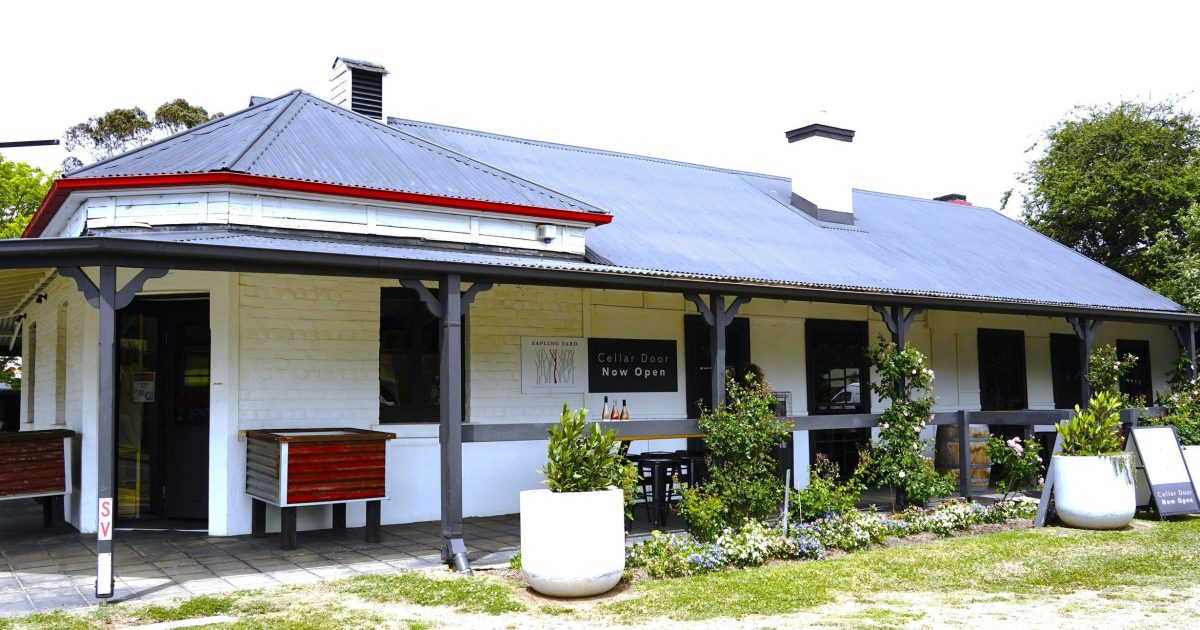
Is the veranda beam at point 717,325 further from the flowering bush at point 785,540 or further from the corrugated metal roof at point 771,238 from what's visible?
the flowering bush at point 785,540

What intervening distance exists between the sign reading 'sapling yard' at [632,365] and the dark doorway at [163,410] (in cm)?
407

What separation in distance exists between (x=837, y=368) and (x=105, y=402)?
366 inches

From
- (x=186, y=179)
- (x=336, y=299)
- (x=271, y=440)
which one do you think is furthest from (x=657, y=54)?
(x=271, y=440)

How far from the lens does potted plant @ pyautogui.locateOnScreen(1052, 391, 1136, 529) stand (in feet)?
31.7

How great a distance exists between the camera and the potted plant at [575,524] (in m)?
6.71

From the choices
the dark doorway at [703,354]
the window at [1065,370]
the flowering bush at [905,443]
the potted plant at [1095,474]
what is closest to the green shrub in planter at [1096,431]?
the potted plant at [1095,474]

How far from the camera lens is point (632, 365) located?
1142 cm

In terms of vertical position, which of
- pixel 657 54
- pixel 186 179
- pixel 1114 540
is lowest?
pixel 1114 540

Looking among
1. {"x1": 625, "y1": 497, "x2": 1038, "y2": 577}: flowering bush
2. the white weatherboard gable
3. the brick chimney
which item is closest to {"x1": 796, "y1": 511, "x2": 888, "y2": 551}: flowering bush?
{"x1": 625, "y1": 497, "x2": 1038, "y2": 577}: flowering bush

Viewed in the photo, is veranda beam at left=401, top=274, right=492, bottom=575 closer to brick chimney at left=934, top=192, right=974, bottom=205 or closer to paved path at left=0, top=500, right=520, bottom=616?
paved path at left=0, top=500, right=520, bottom=616

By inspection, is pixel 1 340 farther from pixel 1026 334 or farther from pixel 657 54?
pixel 1026 334

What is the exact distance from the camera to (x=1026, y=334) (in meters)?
15.2

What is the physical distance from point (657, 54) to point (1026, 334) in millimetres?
7150

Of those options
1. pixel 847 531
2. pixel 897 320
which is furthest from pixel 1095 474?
pixel 847 531
